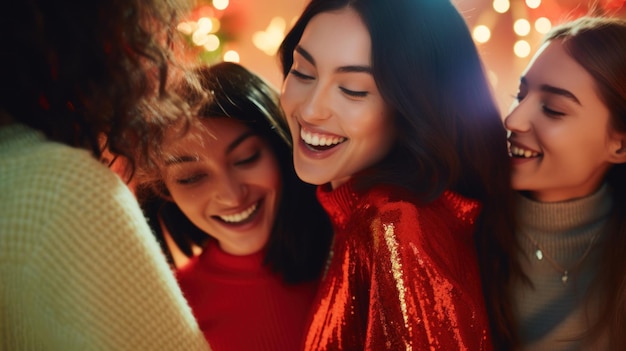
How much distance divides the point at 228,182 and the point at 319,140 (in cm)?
30

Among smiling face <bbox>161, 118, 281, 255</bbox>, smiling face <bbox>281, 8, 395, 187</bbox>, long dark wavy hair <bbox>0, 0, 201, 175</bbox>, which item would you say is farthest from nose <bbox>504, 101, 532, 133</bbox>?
long dark wavy hair <bbox>0, 0, 201, 175</bbox>

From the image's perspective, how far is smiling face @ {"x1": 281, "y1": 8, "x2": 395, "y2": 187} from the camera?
1149mm

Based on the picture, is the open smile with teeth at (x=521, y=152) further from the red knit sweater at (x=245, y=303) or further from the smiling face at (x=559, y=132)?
the red knit sweater at (x=245, y=303)

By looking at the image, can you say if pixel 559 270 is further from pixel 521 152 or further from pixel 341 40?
pixel 341 40

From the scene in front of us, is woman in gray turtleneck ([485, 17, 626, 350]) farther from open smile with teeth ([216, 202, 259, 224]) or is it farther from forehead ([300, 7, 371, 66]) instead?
open smile with teeth ([216, 202, 259, 224])

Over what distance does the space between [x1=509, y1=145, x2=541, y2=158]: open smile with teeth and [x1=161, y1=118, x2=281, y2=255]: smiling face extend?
567 mm

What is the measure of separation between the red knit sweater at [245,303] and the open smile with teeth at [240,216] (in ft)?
0.35

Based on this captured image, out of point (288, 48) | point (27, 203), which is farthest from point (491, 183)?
point (27, 203)

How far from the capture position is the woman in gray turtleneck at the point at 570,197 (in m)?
1.25

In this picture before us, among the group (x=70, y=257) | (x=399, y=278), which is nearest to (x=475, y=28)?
(x=399, y=278)

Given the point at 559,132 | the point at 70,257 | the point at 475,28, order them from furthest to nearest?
1. the point at 475,28
2. the point at 559,132
3. the point at 70,257

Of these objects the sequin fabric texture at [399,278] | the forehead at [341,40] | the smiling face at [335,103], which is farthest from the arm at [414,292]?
the forehead at [341,40]

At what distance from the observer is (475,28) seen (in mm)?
2791

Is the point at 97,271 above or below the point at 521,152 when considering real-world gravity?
below
